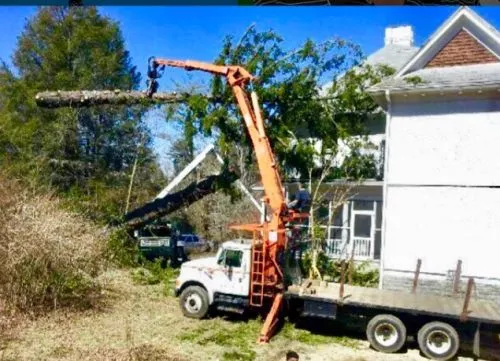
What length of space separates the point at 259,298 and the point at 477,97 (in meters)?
3.96

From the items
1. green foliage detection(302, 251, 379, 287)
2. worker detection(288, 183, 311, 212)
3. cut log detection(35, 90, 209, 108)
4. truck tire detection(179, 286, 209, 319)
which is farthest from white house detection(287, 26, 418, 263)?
Answer: truck tire detection(179, 286, 209, 319)

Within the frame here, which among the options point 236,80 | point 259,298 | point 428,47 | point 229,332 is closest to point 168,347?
point 229,332

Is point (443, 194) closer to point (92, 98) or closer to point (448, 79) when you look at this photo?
point (448, 79)

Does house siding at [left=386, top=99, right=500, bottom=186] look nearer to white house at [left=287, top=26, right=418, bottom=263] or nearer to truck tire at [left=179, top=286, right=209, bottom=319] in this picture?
white house at [left=287, top=26, right=418, bottom=263]

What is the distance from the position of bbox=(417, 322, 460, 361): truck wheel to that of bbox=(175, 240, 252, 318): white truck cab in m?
1.99

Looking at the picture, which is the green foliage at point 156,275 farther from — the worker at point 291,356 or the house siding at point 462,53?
the house siding at point 462,53

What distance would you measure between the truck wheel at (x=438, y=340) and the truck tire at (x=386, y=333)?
19cm

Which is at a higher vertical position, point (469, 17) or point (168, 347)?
point (469, 17)

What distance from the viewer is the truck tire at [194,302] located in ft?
19.6

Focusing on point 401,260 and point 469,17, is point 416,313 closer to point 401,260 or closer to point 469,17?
point 401,260

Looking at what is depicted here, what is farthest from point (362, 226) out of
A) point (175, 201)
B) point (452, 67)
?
point (175, 201)

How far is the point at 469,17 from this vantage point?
664 cm

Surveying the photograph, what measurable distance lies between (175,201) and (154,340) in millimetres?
4711

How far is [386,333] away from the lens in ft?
17.3
